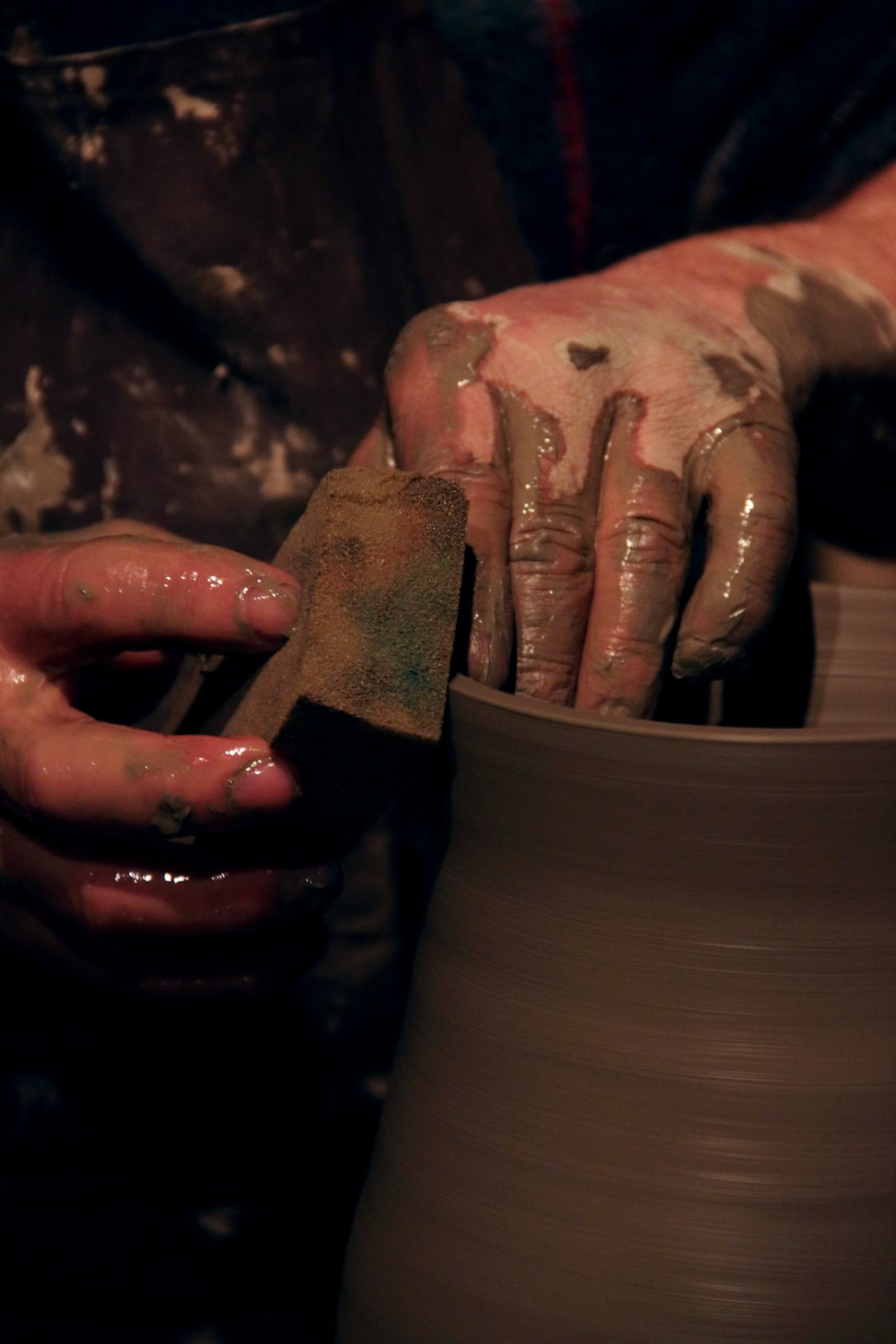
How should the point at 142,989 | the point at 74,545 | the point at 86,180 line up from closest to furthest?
the point at 74,545
the point at 142,989
the point at 86,180

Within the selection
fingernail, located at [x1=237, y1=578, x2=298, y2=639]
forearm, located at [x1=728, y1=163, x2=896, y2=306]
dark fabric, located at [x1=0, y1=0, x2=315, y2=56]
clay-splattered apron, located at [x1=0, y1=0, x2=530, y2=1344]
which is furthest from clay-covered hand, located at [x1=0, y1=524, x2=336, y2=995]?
forearm, located at [x1=728, y1=163, x2=896, y2=306]

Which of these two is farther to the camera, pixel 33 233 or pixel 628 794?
pixel 33 233

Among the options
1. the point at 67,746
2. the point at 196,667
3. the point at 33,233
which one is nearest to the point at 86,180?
the point at 33,233

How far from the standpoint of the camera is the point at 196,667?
1035mm

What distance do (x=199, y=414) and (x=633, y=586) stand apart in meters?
0.63

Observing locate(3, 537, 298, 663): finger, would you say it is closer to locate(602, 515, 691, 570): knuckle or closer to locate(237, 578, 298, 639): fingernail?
locate(237, 578, 298, 639): fingernail

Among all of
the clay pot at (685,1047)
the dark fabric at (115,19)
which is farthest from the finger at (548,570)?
the dark fabric at (115,19)

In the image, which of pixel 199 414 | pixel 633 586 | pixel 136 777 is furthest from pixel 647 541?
pixel 199 414

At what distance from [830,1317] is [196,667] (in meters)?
0.59

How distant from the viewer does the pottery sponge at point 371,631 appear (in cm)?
77

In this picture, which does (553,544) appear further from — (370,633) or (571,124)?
(571,124)

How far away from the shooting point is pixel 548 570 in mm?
913

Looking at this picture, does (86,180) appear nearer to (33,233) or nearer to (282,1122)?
(33,233)

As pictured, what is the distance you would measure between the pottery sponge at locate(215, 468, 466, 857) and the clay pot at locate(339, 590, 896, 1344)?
0.17 feet
